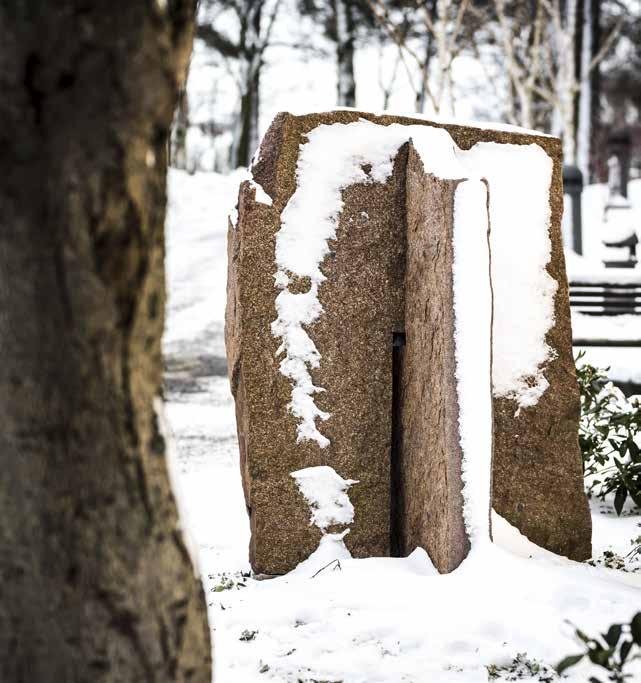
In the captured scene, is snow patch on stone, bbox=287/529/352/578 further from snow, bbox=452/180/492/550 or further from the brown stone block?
snow, bbox=452/180/492/550

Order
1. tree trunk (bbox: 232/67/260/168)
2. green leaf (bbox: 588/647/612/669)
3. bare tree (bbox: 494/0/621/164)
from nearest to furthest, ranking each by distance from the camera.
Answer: green leaf (bbox: 588/647/612/669), bare tree (bbox: 494/0/621/164), tree trunk (bbox: 232/67/260/168)

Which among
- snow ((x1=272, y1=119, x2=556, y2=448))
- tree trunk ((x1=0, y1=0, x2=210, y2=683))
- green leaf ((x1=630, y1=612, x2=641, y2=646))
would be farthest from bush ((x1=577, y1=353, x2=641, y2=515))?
tree trunk ((x1=0, y1=0, x2=210, y2=683))

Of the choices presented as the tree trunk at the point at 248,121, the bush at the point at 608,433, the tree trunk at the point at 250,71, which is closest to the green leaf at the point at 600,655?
the bush at the point at 608,433

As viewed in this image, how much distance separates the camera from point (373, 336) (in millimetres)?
3148

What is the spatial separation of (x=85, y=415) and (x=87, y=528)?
0.16m

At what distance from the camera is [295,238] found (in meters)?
3.11

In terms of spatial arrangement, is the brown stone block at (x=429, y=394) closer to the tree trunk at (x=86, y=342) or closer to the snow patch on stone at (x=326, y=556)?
the snow patch on stone at (x=326, y=556)

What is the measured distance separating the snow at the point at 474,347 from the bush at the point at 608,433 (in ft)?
3.60

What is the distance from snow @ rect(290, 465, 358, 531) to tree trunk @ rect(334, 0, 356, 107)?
14.1 meters

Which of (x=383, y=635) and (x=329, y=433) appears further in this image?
(x=329, y=433)

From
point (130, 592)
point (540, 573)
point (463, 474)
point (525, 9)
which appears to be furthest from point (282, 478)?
point (525, 9)

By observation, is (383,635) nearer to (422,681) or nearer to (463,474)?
(422,681)

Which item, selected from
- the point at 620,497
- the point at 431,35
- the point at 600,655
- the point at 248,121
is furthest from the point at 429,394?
the point at 248,121

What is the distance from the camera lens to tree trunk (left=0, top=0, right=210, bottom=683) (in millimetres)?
1175
